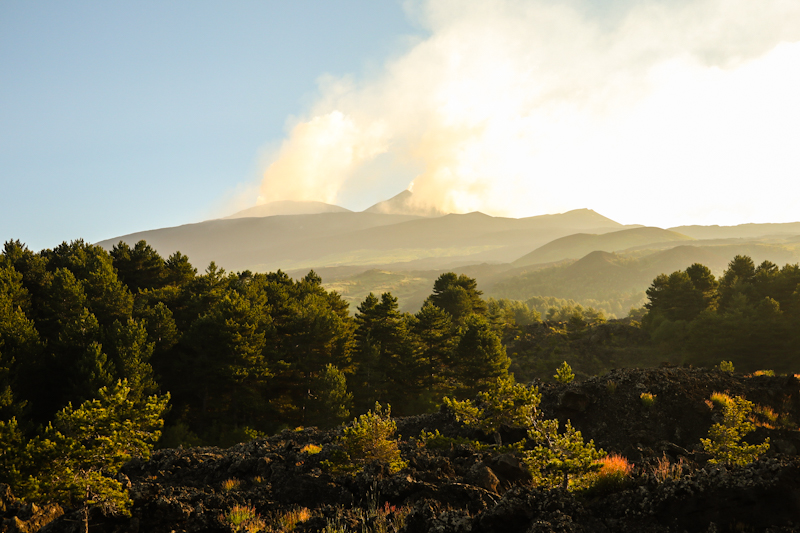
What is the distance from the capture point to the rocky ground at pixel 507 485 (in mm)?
6320

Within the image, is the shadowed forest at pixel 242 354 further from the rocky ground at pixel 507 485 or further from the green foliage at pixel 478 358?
the rocky ground at pixel 507 485

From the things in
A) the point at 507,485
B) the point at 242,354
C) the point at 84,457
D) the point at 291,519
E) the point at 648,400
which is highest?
the point at 84,457

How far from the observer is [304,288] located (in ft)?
149

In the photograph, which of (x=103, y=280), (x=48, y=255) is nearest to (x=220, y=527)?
(x=103, y=280)

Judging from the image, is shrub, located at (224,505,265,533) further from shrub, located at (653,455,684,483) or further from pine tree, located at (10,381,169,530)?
shrub, located at (653,455,684,483)

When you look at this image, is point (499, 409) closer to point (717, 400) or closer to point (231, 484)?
point (231, 484)

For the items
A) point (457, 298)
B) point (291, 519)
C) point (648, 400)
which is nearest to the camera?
point (291, 519)

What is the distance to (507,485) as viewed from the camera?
1020cm

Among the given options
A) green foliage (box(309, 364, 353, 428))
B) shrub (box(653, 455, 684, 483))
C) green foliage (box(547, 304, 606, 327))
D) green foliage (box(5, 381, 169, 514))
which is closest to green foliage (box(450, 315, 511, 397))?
green foliage (box(309, 364, 353, 428))

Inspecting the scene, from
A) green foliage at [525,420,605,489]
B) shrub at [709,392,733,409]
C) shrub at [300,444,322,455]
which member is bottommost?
shrub at [709,392,733,409]

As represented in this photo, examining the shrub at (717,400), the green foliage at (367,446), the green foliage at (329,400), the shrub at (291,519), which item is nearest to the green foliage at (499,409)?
the green foliage at (367,446)

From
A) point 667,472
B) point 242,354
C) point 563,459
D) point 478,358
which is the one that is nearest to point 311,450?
point 563,459

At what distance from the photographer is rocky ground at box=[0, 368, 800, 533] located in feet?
20.7

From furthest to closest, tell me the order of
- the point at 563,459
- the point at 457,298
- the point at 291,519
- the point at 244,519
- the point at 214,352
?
the point at 457,298
the point at 214,352
the point at 291,519
the point at 244,519
the point at 563,459
